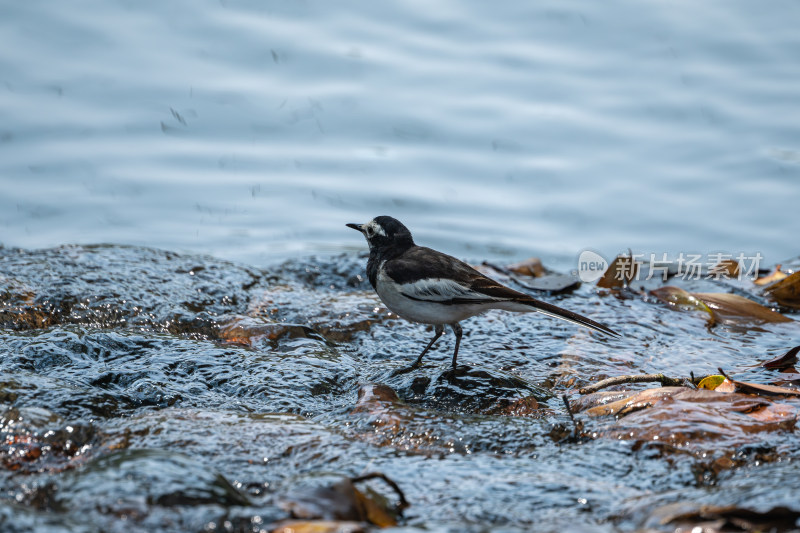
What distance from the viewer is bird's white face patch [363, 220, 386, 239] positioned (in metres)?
6.76

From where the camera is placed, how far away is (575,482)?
13.5 ft

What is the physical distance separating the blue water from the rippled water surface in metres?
0.05

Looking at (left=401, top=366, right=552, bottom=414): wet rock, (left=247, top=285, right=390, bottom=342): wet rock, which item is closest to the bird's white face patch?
(left=247, top=285, right=390, bottom=342): wet rock

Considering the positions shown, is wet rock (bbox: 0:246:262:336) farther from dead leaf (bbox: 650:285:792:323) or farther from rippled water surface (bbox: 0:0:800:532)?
dead leaf (bbox: 650:285:792:323)

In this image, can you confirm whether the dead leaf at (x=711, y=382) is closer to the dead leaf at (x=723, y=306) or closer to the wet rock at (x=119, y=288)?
the dead leaf at (x=723, y=306)

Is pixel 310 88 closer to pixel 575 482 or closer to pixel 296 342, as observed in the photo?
pixel 296 342

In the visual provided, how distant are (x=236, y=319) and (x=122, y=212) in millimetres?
4272

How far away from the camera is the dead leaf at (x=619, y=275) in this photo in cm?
845

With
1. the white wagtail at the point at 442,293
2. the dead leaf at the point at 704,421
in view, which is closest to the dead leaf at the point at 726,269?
the white wagtail at the point at 442,293

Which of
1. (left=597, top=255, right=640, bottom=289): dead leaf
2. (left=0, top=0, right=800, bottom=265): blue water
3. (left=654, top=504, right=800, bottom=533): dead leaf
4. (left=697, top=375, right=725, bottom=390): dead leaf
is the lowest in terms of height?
(left=654, top=504, right=800, bottom=533): dead leaf

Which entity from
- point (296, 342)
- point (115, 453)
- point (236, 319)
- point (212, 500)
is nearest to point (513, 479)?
point (212, 500)

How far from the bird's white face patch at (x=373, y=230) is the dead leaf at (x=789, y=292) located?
3742mm

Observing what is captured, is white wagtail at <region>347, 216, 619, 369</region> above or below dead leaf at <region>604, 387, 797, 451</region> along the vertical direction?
above

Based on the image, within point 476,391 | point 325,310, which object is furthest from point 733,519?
point 325,310
